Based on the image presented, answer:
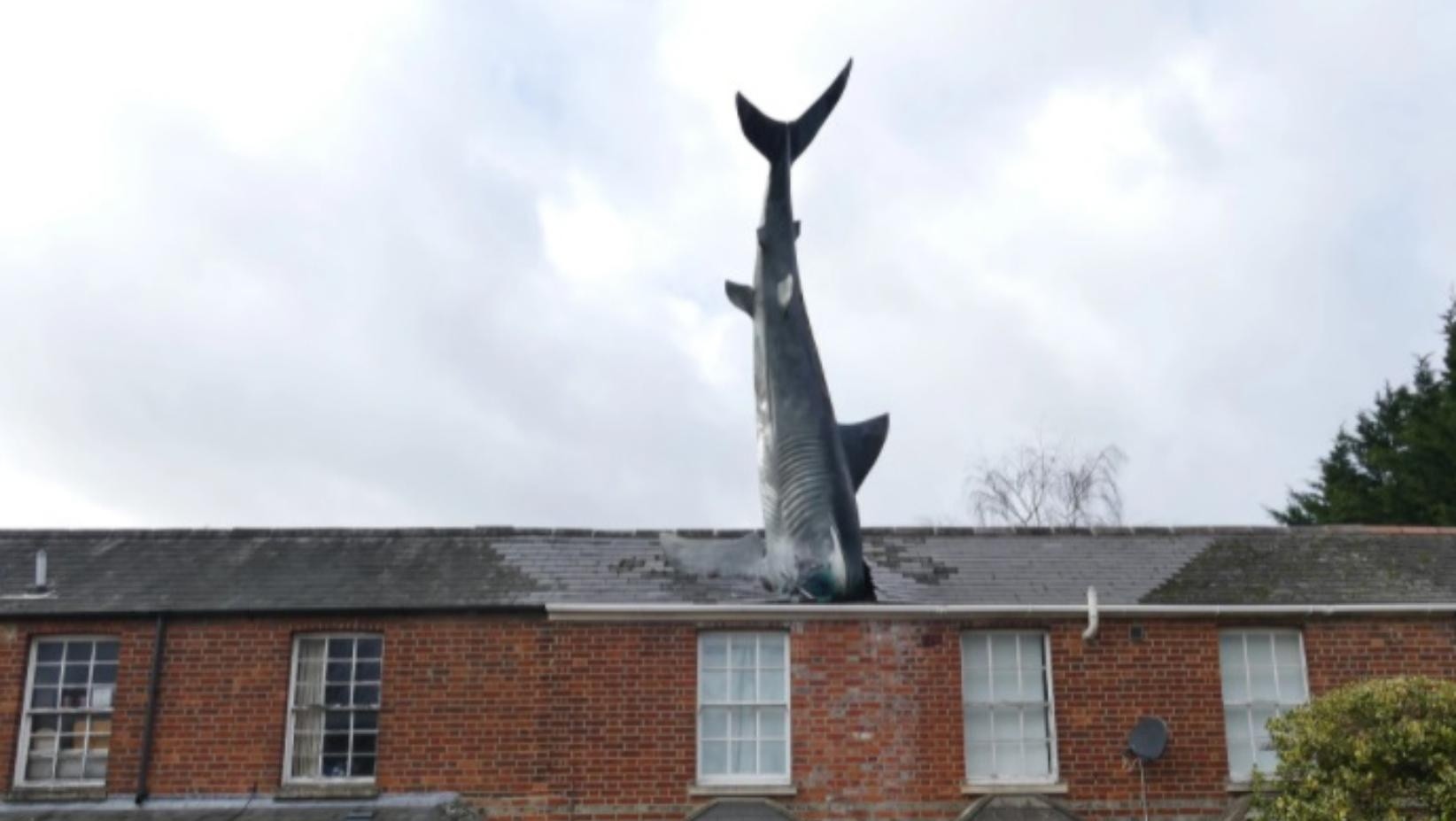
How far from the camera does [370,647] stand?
588 inches

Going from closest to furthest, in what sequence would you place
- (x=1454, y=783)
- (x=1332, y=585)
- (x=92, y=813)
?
(x=1454, y=783), (x=92, y=813), (x=1332, y=585)

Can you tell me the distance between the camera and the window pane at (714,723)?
1453 cm

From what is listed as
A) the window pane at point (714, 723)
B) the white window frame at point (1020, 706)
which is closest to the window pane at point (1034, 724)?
the white window frame at point (1020, 706)

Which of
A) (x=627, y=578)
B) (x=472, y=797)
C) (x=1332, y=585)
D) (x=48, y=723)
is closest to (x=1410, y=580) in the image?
(x=1332, y=585)

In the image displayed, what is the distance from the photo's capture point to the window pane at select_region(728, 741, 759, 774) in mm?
14422

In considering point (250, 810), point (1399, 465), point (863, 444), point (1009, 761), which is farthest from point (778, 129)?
point (1399, 465)

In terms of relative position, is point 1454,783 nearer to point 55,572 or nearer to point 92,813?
point 92,813

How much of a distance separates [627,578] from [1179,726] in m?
6.03

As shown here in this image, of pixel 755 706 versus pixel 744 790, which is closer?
pixel 744 790

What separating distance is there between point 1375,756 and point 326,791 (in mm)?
9762

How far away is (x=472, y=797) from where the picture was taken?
14.2 m

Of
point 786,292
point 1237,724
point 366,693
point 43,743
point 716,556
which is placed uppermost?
point 786,292

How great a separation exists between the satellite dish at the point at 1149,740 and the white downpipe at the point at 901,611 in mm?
1208

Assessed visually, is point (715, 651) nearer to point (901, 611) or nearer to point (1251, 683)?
point (901, 611)
